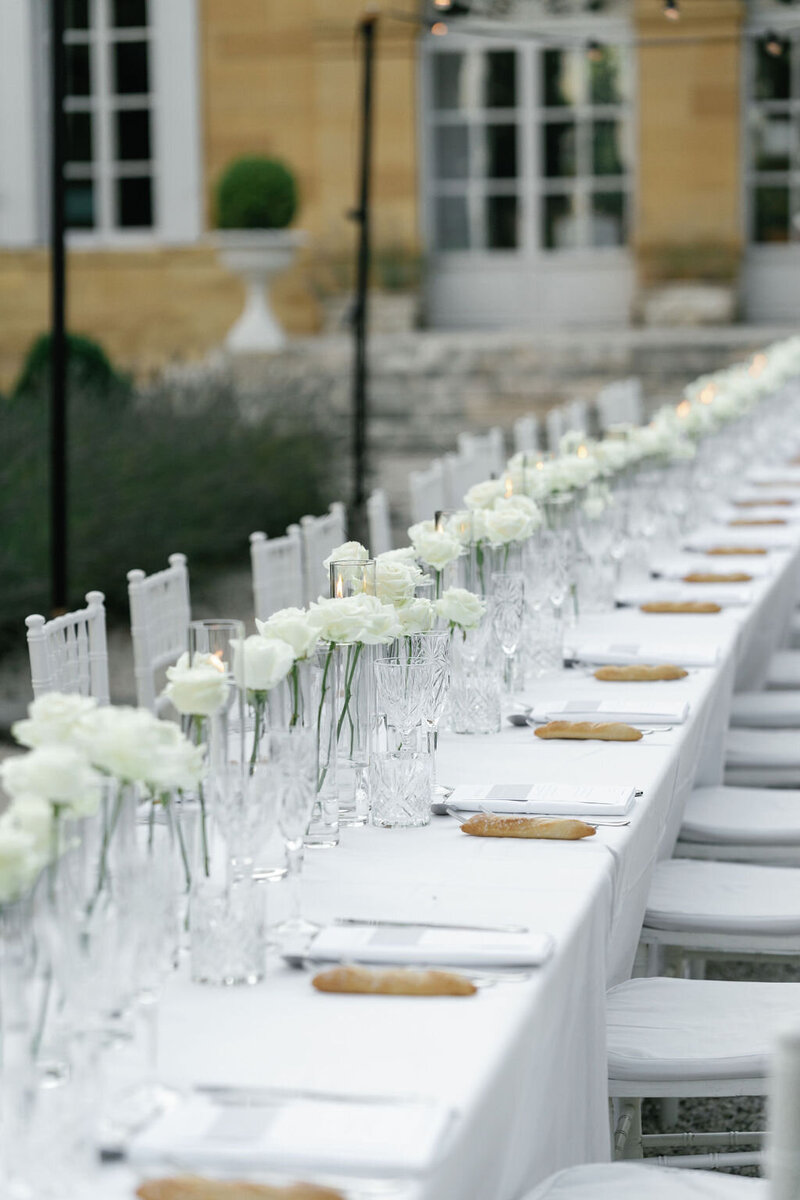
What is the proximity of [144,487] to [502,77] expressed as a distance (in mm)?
8016

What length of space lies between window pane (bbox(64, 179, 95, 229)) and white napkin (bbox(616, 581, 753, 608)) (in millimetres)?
11261

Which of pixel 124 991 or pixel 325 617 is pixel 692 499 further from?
pixel 124 991

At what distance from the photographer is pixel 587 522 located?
423 cm

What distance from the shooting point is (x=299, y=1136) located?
1569mm

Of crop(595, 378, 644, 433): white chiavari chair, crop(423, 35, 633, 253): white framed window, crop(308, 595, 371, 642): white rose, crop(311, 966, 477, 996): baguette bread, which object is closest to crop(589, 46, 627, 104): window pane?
crop(423, 35, 633, 253): white framed window

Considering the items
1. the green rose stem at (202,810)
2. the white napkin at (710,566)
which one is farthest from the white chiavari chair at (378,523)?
the green rose stem at (202,810)

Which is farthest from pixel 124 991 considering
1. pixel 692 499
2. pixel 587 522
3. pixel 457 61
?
pixel 457 61

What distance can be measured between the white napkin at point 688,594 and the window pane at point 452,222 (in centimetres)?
1051

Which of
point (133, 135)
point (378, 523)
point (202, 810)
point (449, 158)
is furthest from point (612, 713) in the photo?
point (133, 135)

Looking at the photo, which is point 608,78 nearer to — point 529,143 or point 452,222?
point 529,143

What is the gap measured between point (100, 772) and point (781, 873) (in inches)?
69.3

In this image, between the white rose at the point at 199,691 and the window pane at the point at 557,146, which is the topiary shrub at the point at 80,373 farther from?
the white rose at the point at 199,691

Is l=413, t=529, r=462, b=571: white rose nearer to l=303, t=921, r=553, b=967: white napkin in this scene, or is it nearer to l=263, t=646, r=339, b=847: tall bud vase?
l=263, t=646, r=339, b=847: tall bud vase

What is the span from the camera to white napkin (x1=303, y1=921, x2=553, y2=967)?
1.97 meters
